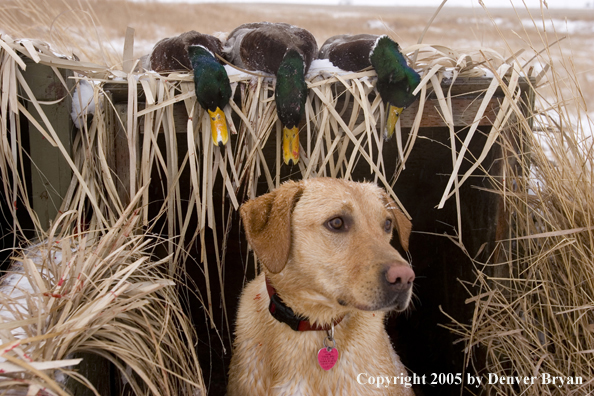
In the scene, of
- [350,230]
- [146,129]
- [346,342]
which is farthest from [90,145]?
[346,342]

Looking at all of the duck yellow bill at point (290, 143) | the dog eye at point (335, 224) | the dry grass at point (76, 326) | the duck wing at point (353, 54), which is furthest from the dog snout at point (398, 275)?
the duck wing at point (353, 54)

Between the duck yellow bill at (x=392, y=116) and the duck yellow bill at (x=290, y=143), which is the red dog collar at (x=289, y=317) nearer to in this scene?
the duck yellow bill at (x=290, y=143)

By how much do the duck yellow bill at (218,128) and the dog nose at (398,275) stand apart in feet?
3.74

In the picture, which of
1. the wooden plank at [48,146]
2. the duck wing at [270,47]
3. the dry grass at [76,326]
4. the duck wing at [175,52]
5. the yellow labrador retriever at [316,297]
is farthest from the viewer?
the duck wing at [175,52]

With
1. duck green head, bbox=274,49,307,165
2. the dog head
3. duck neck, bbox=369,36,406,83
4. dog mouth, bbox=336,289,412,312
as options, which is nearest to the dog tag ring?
the dog head

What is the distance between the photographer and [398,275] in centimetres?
166

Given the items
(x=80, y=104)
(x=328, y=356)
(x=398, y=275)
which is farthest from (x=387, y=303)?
(x=80, y=104)

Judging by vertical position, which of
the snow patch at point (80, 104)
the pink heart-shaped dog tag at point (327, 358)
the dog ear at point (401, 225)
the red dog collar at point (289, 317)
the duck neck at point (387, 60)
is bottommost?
the pink heart-shaped dog tag at point (327, 358)

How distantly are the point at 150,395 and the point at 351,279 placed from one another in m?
0.99

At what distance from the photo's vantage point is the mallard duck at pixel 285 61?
7.57 ft

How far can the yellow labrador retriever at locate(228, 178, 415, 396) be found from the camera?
1.86 m

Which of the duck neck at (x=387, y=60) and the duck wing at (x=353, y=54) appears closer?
the duck neck at (x=387, y=60)

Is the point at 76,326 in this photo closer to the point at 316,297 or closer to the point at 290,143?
the point at 316,297

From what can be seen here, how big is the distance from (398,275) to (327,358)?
22.9 inches
